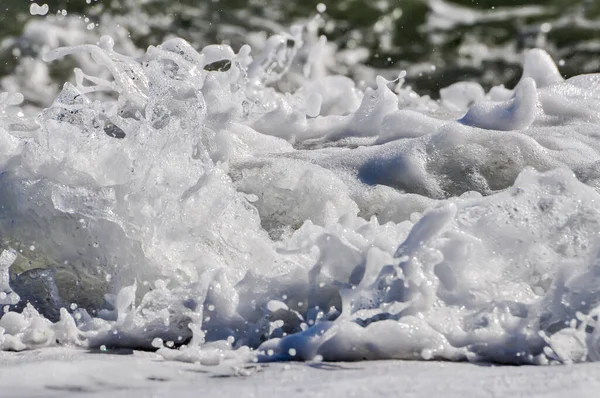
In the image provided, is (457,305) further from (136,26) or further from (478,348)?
(136,26)

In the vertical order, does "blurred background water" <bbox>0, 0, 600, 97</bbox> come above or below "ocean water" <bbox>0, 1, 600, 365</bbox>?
above

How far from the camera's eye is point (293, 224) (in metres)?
2.22

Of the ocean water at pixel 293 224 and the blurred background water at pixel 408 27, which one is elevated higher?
the blurred background water at pixel 408 27

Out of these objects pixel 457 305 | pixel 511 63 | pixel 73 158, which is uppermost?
pixel 511 63

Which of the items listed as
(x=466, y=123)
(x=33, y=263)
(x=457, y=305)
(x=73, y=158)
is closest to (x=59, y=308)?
(x=33, y=263)

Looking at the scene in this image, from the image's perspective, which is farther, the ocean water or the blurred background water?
the blurred background water

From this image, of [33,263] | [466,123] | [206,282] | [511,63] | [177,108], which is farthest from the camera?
[511,63]

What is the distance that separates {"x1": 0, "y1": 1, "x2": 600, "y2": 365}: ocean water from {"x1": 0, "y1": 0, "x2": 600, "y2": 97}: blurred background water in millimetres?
2513

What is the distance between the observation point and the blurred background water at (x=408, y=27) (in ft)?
18.0

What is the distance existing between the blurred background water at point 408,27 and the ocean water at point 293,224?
2.51m

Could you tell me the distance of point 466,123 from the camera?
2.62 metres

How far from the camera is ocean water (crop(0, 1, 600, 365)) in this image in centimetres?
167

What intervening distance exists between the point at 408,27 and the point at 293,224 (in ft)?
12.6

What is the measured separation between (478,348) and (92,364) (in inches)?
27.0
